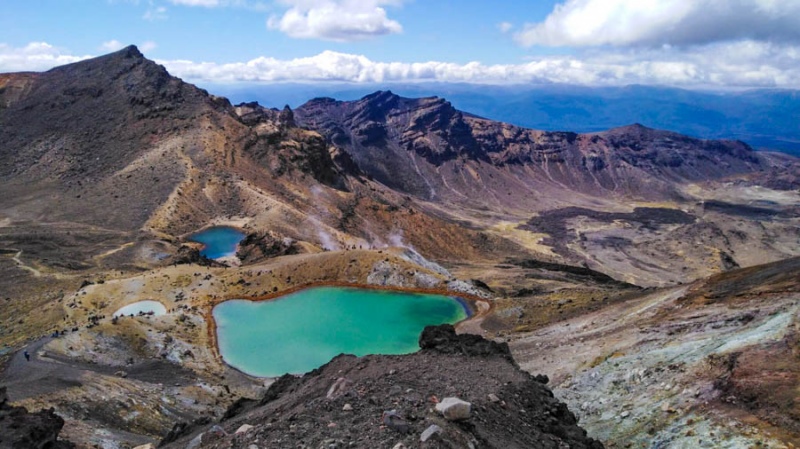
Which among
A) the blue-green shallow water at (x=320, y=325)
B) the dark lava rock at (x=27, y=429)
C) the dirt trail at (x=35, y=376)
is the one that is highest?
the dark lava rock at (x=27, y=429)

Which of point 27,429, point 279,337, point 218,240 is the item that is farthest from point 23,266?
point 27,429

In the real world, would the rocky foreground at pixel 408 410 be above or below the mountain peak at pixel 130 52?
below

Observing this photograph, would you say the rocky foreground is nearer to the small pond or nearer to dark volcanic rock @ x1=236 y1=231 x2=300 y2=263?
the small pond

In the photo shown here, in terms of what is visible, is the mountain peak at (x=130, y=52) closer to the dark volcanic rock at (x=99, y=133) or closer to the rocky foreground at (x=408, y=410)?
the dark volcanic rock at (x=99, y=133)

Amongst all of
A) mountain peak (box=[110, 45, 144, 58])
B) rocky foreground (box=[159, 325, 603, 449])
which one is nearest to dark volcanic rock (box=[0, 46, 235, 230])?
mountain peak (box=[110, 45, 144, 58])

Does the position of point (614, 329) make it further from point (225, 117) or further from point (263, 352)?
point (225, 117)

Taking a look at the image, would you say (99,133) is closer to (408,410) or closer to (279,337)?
(279,337)

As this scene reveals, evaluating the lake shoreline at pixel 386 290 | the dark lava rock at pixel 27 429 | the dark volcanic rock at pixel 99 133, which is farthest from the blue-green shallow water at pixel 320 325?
the dark volcanic rock at pixel 99 133
